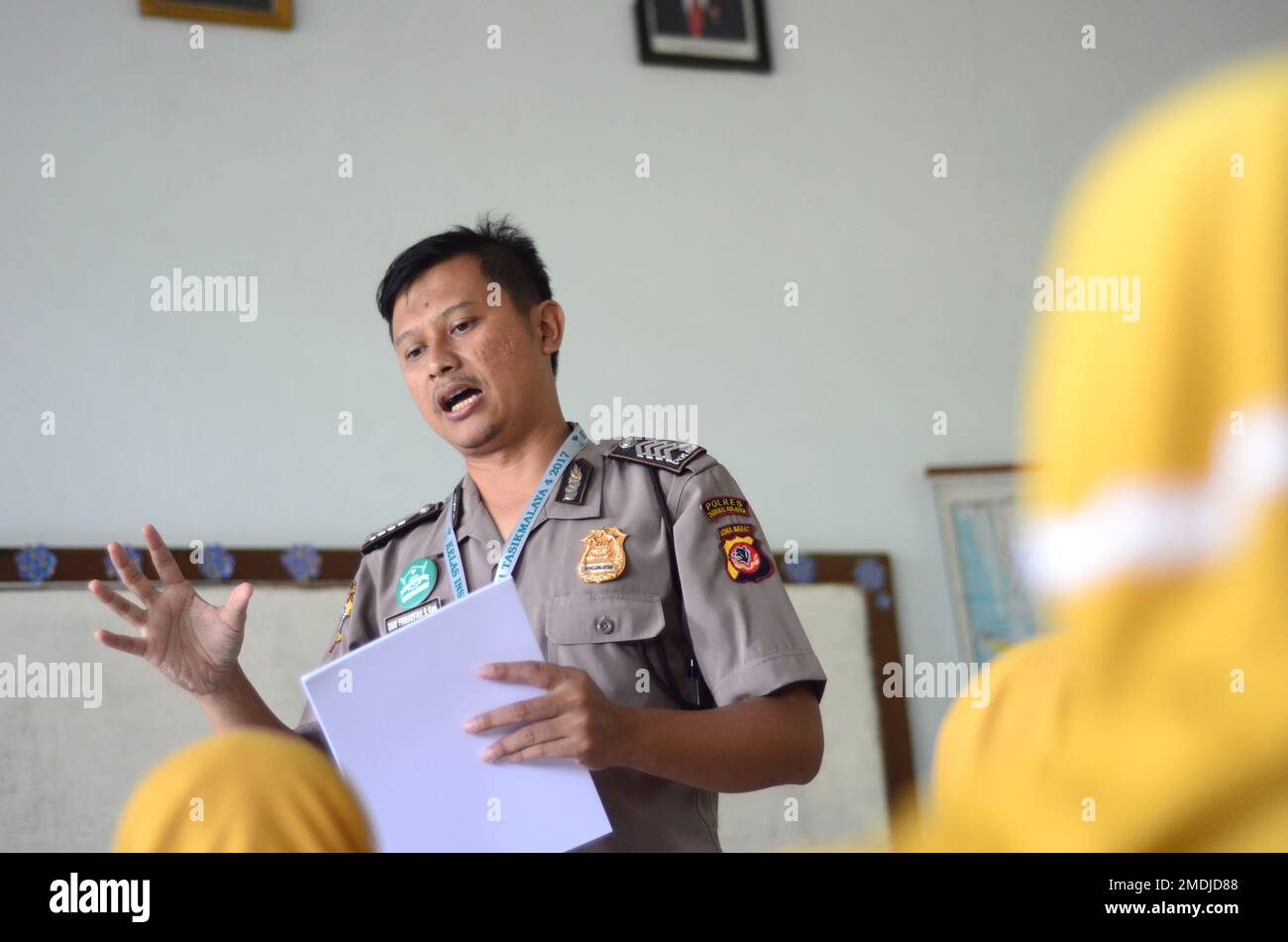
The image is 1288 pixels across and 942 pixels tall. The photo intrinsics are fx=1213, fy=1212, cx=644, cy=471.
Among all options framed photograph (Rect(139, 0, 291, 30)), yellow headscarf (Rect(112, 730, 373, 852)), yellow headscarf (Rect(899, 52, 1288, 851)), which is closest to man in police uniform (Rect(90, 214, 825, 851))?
yellow headscarf (Rect(112, 730, 373, 852))

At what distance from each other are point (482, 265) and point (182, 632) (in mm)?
619

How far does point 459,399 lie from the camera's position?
1581mm

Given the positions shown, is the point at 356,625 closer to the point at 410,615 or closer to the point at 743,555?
the point at 410,615

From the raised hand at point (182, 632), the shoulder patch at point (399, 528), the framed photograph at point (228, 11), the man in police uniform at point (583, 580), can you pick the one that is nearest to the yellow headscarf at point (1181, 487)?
the man in police uniform at point (583, 580)

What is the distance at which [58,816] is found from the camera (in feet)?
8.05

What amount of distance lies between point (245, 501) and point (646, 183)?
134cm

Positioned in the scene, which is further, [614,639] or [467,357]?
[467,357]

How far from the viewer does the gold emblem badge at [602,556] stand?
1.46 metres

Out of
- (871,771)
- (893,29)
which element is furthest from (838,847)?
(893,29)

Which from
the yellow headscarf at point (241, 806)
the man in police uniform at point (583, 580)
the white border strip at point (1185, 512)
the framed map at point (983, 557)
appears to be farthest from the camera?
the framed map at point (983, 557)

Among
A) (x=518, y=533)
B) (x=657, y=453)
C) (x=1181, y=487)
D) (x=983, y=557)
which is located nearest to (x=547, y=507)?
(x=518, y=533)

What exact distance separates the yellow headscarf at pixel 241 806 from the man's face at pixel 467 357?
1.10 m

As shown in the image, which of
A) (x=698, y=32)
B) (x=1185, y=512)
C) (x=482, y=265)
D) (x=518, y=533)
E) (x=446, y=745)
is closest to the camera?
(x=1185, y=512)

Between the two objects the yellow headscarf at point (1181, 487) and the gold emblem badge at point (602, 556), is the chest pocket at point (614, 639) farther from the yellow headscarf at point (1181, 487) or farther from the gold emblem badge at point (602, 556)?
the yellow headscarf at point (1181, 487)
